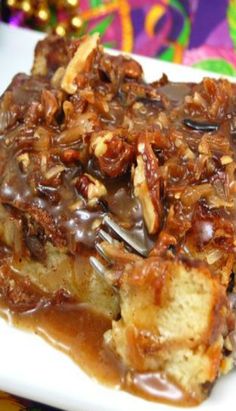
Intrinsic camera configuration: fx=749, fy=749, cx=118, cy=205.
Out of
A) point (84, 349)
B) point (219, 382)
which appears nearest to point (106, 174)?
point (84, 349)

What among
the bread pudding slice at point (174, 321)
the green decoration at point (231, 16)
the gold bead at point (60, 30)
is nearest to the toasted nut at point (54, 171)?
the bread pudding slice at point (174, 321)

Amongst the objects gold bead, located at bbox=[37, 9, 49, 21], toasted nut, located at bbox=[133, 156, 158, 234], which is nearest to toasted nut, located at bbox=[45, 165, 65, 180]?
toasted nut, located at bbox=[133, 156, 158, 234]

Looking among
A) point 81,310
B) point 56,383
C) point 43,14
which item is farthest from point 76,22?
point 56,383

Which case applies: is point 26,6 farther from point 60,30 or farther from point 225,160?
point 225,160

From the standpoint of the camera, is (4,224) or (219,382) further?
(4,224)

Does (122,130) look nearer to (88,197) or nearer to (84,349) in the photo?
(88,197)

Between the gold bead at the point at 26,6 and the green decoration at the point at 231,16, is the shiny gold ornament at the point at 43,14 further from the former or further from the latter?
the green decoration at the point at 231,16
